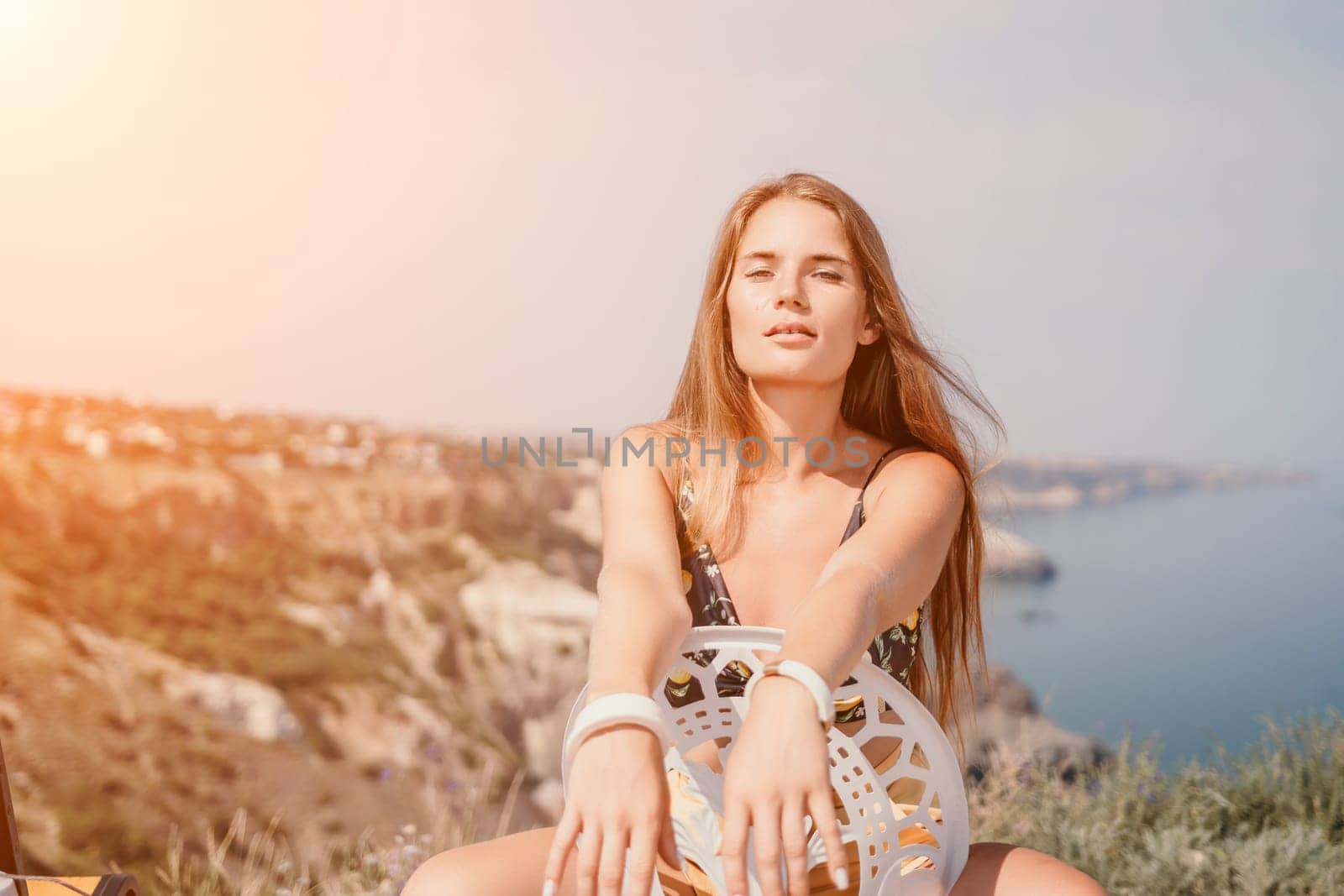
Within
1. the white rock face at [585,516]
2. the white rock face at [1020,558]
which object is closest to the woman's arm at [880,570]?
the white rock face at [1020,558]

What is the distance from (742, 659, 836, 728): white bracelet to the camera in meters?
1.19

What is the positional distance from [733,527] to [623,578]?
350 millimetres

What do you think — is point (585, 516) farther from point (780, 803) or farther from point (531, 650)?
point (780, 803)

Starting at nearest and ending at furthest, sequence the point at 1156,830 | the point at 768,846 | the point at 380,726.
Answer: the point at 768,846
the point at 1156,830
the point at 380,726

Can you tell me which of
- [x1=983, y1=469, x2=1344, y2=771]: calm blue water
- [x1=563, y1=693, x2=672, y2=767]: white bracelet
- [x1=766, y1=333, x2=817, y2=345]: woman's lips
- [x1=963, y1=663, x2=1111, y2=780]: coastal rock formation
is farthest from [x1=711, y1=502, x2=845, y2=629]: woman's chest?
[x1=983, y1=469, x2=1344, y2=771]: calm blue water

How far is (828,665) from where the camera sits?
1.24 meters

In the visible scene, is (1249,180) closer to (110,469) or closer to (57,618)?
(110,469)

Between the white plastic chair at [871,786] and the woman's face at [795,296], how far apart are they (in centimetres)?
47

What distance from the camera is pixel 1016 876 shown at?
1.43 m

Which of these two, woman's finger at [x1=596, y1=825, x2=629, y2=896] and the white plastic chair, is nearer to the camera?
woman's finger at [x1=596, y1=825, x2=629, y2=896]

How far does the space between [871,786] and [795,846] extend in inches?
11.0

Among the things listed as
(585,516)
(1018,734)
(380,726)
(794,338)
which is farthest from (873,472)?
(380,726)

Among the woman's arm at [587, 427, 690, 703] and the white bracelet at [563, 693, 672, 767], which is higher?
the woman's arm at [587, 427, 690, 703]

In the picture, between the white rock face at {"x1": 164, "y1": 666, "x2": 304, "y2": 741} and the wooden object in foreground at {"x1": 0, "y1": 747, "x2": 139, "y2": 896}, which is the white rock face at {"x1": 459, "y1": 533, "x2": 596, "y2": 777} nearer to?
the white rock face at {"x1": 164, "y1": 666, "x2": 304, "y2": 741}
